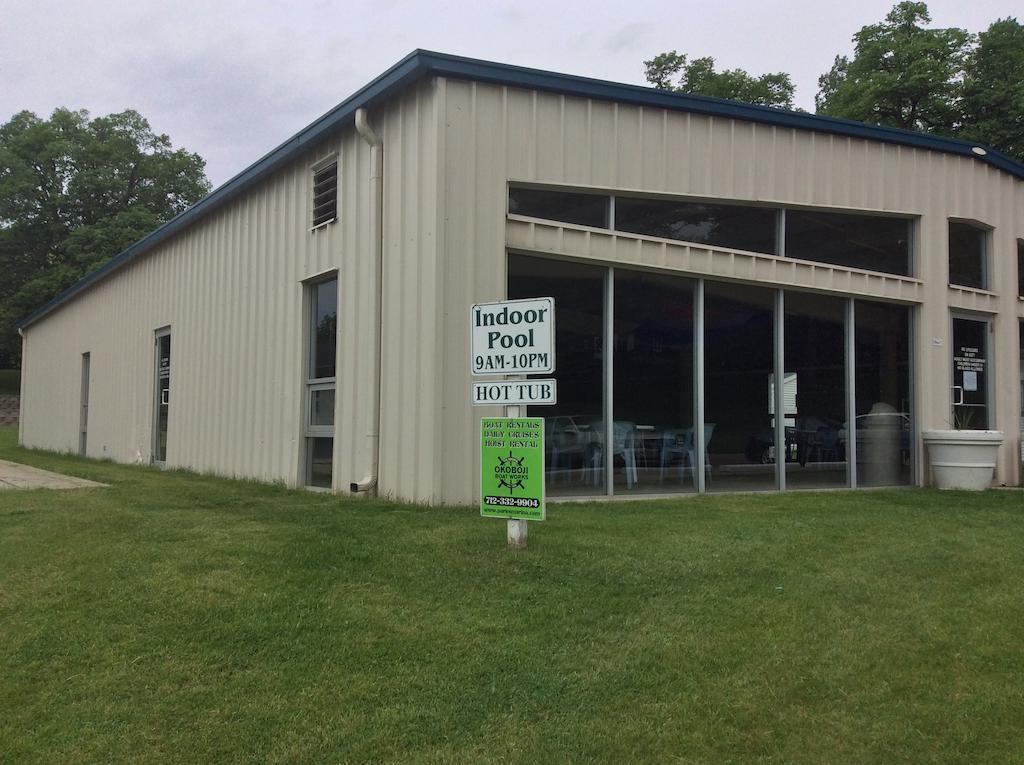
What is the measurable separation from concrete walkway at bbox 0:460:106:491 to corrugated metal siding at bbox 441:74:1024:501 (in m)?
5.47

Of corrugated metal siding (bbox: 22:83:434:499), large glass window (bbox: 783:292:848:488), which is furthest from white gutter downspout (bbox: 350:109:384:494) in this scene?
large glass window (bbox: 783:292:848:488)

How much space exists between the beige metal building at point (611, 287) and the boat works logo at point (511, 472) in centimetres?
243

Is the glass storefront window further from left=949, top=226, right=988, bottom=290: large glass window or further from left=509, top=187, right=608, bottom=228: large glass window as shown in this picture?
left=949, top=226, right=988, bottom=290: large glass window

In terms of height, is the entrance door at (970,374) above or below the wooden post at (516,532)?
above

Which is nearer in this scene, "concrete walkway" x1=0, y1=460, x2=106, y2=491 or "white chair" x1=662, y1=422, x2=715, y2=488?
"white chair" x1=662, y1=422, x2=715, y2=488

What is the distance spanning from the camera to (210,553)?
19.5 feet

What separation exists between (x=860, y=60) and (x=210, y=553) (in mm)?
30056

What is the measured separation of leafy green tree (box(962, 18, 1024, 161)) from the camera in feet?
85.4

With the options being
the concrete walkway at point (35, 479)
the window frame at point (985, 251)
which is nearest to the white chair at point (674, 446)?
the window frame at point (985, 251)

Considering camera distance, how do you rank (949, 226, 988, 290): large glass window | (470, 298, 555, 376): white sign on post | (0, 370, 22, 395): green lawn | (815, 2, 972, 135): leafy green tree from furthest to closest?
1. (0, 370, 22, 395): green lawn
2. (815, 2, 972, 135): leafy green tree
3. (949, 226, 988, 290): large glass window
4. (470, 298, 555, 376): white sign on post

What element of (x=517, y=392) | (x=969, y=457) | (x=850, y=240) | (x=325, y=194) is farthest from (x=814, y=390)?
(x=325, y=194)

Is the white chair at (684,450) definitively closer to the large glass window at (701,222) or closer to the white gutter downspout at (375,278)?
the large glass window at (701,222)

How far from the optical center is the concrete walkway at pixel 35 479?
34.3 feet

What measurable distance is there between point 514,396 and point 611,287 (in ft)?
12.8
